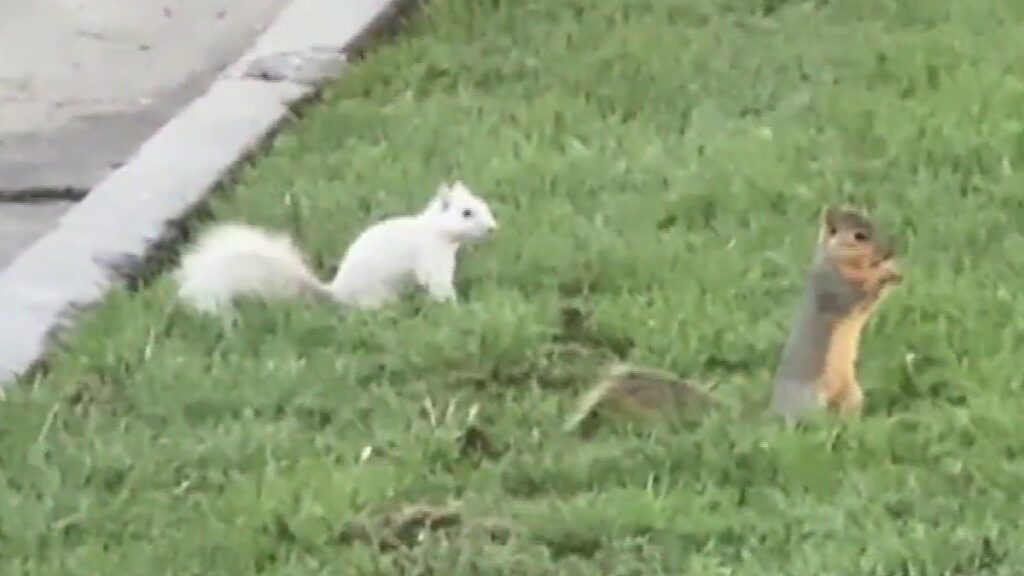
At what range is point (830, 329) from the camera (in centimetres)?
385

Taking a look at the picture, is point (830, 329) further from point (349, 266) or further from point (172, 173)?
point (172, 173)

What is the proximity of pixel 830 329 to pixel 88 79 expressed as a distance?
11.1 feet

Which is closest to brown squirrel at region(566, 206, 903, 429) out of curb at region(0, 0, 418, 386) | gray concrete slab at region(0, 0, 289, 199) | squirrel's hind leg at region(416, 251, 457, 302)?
squirrel's hind leg at region(416, 251, 457, 302)

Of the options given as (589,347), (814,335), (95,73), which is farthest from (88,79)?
(814,335)

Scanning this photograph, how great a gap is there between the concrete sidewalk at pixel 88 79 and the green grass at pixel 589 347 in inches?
21.5

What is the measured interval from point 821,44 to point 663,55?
0.44 m

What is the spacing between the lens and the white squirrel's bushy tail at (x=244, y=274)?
4508 mm

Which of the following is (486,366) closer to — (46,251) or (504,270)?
(504,270)

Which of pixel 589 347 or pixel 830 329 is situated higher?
pixel 830 329

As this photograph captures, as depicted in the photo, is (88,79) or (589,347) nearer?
(589,347)

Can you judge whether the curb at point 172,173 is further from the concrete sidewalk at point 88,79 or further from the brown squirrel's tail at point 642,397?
the brown squirrel's tail at point 642,397

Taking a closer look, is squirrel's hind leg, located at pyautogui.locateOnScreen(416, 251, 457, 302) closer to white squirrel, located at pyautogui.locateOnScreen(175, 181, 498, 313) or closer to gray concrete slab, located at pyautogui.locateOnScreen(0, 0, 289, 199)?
white squirrel, located at pyautogui.locateOnScreen(175, 181, 498, 313)

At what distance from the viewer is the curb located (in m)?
4.57

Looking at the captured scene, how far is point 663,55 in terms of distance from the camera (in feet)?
20.6
